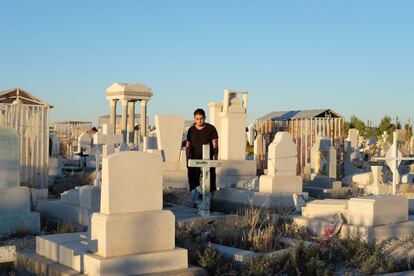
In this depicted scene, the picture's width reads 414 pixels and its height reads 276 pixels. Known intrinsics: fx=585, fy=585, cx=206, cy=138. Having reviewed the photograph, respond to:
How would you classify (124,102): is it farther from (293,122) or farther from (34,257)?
(34,257)

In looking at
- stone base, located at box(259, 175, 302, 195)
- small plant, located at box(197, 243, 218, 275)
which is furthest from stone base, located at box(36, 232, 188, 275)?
stone base, located at box(259, 175, 302, 195)

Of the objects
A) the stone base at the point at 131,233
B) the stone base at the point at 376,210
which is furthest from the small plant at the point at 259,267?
the stone base at the point at 376,210

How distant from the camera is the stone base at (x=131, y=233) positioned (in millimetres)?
5480

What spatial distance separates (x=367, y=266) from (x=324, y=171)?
487 inches

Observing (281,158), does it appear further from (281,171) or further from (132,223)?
(132,223)

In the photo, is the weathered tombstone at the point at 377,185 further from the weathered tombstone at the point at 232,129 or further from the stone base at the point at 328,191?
the weathered tombstone at the point at 232,129

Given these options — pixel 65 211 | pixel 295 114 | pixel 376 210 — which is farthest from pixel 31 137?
pixel 295 114

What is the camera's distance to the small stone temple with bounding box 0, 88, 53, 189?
1451cm

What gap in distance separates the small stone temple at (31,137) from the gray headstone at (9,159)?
5.62 m

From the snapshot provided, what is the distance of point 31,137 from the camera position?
14773 millimetres

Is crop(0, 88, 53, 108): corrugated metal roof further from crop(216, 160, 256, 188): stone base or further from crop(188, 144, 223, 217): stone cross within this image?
crop(188, 144, 223, 217): stone cross

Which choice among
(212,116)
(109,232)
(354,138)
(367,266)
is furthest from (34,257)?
(354,138)

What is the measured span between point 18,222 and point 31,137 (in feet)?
21.6

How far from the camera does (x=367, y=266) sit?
19.6 ft
